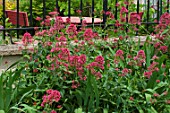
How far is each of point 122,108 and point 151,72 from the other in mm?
378

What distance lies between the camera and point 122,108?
3621mm

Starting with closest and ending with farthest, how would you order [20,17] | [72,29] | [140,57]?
[140,57] → [72,29] → [20,17]

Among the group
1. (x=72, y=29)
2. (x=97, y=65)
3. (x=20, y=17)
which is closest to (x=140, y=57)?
(x=97, y=65)

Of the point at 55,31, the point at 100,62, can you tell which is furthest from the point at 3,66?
the point at 100,62

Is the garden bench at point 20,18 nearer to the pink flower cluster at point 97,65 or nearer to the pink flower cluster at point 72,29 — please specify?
the pink flower cluster at point 72,29

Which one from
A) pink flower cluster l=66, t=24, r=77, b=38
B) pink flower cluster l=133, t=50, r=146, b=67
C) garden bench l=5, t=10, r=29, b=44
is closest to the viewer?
pink flower cluster l=133, t=50, r=146, b=67

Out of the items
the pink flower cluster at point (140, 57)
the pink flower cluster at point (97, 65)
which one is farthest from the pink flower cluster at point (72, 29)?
the pink flower cluster at point (140, 57)

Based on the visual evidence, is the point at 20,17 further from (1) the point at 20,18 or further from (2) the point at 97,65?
(2) the point at 97,65

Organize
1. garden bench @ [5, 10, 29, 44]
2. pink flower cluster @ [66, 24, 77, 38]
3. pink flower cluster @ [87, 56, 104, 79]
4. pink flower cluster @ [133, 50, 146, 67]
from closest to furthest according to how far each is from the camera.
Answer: pink flower cluster @ [87, 56, 104, 79]
pink flower cluster @ [133, 50, 146, 67]
pink flower cluster @ [66, 24, 77, 38]
garden bench @ [5, 10, 29, 44]

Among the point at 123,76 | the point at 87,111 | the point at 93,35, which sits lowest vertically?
the point at 87,111

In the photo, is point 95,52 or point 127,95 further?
point 95,52

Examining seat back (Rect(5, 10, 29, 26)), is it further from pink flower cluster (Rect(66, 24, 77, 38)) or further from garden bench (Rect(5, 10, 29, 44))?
pink flower cluster (Rect(66, 24, 77, 38))

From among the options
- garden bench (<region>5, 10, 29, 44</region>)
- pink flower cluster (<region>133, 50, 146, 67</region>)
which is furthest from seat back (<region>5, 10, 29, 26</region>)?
pink flower cluster (<region>133, 50, 146, 67</region>)

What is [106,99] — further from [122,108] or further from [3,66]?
[3,66]
